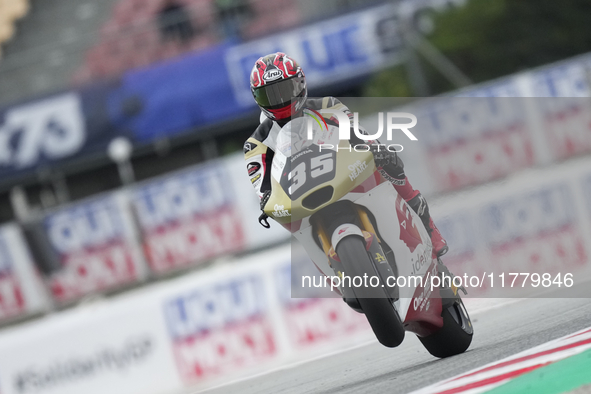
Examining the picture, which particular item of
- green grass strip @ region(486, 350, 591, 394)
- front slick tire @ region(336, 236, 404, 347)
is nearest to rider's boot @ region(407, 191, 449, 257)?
front slick tire @ region(336, 236, 404, 347)

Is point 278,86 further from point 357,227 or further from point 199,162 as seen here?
point 199,162

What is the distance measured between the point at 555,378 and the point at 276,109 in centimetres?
208

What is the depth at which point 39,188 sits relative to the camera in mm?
15477

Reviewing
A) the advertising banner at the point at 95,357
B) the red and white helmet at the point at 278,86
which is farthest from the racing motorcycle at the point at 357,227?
the advertising banner at the point at 95,357

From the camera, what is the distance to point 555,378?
3.51 meters

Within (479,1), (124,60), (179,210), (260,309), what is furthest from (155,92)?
(260,309)

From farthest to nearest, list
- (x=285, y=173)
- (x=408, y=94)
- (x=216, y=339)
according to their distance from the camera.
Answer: (x=408, y=94) < (x=216, y=339) < (x=285, y=173)

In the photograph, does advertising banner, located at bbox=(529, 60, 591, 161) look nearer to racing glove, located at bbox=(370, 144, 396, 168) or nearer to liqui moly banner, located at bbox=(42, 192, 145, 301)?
liqui moly banner, located at bbox=(42, 192, 145, 301)

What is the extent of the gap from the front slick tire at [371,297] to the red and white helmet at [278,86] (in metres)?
0.92

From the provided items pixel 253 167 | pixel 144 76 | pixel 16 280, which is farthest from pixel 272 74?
pixel 144 76

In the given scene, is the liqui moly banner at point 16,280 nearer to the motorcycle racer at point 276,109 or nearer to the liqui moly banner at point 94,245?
the liqui moly banner at point 94,245

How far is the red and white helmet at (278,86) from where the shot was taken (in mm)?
4516

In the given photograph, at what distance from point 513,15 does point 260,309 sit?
9.42m

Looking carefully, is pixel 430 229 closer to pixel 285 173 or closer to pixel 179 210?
pixel 285 173
